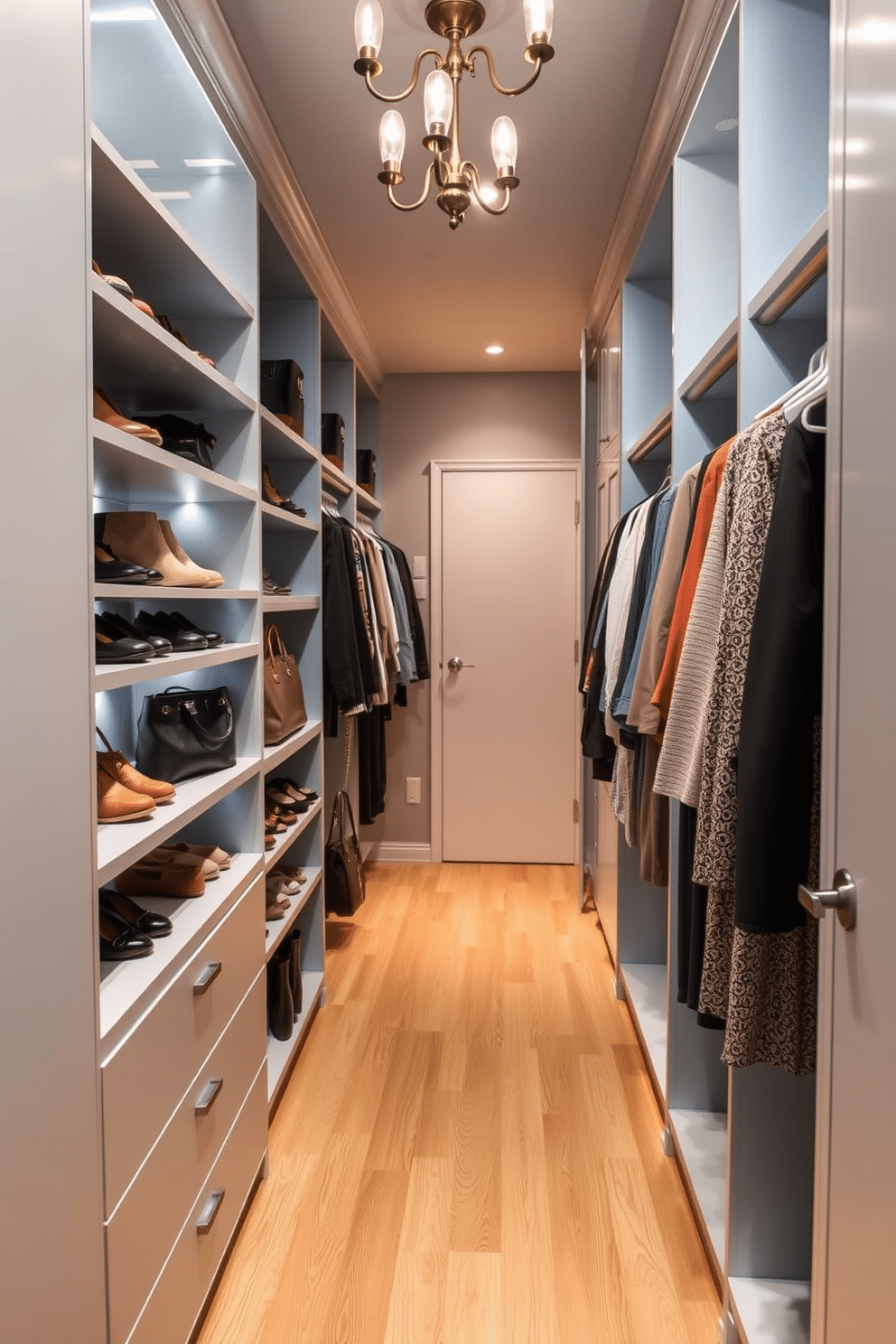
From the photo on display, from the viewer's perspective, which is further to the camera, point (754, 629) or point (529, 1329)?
point (529, 1329)

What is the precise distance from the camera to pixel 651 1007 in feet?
9.36

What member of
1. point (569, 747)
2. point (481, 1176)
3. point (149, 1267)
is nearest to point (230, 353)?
point (149, 1267)

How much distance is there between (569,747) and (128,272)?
336 cm

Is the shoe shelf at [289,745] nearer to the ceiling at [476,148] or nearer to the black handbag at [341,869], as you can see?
the black handbag at [341,869]

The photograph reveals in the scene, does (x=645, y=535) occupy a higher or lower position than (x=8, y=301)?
lower

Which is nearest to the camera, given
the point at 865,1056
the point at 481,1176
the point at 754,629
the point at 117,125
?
the point at 865,1056

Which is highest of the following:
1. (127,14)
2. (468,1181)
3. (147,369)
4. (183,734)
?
(127,14)

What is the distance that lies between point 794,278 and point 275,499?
5.19ft

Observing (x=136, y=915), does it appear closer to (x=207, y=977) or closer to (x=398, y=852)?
(x=207, y=977)

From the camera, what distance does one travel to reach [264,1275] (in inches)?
70.8

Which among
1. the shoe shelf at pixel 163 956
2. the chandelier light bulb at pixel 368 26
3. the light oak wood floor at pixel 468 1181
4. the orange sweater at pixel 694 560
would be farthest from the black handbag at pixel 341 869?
the chandelier light bulb at pixel 368 26

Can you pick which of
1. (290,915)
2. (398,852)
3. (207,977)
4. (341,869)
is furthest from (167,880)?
(398,852)

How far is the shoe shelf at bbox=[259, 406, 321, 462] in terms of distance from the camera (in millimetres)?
2449

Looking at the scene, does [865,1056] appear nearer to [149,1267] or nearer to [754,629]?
[754,629]
